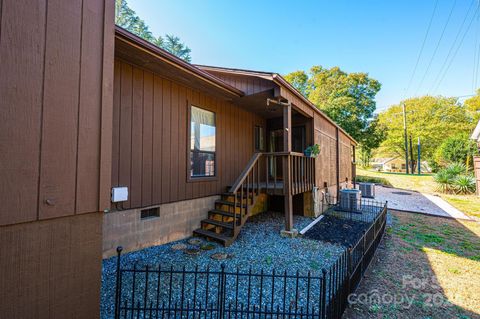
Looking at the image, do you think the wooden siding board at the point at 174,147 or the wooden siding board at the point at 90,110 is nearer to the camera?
the wooden siding board at the point at 90,110

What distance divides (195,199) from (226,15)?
905 centimetres

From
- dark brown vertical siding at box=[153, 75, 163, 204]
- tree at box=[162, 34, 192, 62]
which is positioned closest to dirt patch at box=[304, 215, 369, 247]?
dark brown vertical siding at box=[153, 75, 163, 204]

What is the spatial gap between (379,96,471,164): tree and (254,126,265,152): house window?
22.1 meters

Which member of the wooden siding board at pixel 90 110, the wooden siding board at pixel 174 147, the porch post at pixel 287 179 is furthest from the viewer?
the porch post at pixel 287 179

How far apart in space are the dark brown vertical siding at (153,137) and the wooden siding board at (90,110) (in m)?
2.22

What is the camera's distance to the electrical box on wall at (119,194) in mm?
3652

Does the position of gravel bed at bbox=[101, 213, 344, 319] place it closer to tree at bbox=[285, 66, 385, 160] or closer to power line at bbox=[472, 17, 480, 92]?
power line at bbox=[472, 17, 480, 92]

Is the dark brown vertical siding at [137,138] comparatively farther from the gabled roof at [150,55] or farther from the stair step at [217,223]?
the stair step at [217,223]

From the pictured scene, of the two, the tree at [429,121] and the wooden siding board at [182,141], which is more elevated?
the tree at [429,121]

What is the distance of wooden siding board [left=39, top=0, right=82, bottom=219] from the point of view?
4.65ft

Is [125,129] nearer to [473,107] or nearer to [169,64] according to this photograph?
[169,64]

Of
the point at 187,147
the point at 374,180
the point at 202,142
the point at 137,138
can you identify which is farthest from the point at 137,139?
the point at 374,180

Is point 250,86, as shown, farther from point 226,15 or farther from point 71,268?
point 226,15

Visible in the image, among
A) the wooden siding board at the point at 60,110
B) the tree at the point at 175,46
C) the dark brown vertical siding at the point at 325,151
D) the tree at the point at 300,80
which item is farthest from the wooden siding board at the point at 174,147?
the tree at the point at 300,80
